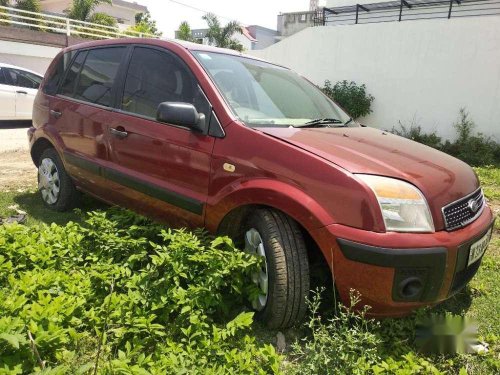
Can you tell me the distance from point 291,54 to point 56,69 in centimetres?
924

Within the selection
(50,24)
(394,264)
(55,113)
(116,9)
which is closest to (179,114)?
(394,264)

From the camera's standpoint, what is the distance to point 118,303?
2.23 meters

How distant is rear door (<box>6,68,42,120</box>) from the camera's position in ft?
33.8

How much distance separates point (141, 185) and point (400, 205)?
1.89 m

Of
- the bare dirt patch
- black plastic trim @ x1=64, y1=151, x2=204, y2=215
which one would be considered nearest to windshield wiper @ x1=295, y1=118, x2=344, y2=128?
black plastic trim @ x1=64, y1=151, x2=204, y2=215

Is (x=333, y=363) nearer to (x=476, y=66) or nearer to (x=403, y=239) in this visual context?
(x=403, y=239)

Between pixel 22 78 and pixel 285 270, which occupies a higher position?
pixel 22 78

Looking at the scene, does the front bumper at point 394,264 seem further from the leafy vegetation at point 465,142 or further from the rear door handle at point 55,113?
→ the leafy vegetation at point 465,142

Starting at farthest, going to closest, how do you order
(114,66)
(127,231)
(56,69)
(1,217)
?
1. (56,69)
2. (1,217)
3. (114,66)
4. (127,231)

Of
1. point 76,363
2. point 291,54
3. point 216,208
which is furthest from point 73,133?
point 291,54

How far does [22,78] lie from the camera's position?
1054 centimetres

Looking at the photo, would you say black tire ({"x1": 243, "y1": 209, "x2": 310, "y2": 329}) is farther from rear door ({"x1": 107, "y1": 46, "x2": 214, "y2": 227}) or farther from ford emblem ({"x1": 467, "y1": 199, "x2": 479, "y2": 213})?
ford emblem ({"x1": 467, "y1": 199, "x2": 479, "y2": 213})

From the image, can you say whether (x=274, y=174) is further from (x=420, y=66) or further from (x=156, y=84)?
(x=420, y=66)

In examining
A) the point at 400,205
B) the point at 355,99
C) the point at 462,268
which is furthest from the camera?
the point at 355,99
